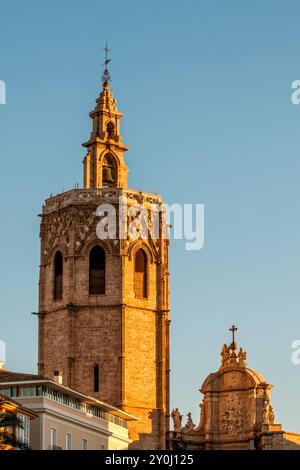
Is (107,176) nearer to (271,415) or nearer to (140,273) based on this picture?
(140,273)

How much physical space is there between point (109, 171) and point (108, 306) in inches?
415

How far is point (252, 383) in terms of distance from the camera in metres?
116

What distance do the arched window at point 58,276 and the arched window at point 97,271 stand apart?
2.22 metres

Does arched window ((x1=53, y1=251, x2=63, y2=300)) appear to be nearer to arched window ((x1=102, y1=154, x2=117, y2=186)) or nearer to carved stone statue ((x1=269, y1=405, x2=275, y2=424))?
arched window ((x1=102, y1=154, x2=117, y2=186))

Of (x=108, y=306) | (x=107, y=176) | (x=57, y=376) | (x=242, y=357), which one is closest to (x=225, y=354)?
(x=242, y=357)

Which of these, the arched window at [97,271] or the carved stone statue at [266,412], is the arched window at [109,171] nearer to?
the arched window at [97,271]

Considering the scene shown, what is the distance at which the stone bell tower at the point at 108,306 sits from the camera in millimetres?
110625

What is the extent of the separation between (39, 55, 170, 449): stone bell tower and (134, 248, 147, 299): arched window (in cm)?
6

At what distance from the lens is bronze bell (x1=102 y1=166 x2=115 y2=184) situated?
11744 cm

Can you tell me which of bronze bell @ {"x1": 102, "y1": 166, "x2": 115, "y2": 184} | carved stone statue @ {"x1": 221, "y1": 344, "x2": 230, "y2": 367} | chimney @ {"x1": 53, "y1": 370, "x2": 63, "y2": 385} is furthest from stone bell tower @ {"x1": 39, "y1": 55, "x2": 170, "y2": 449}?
carved stone statue @ {"x1": 221, "y1": 344, "x2": 230, "y2": 367}

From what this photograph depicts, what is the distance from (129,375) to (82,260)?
7.92 m

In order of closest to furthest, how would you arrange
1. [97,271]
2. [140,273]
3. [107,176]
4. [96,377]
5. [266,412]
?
[96,377] → [97,271] → [140,273] → [266,412] → [107,176]

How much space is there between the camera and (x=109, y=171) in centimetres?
11756

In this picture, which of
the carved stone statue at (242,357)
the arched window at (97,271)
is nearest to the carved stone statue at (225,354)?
the carved stone statue at (242,357)
